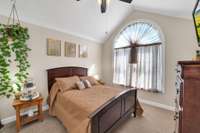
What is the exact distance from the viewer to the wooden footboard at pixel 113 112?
1727mm

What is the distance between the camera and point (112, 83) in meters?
5.05

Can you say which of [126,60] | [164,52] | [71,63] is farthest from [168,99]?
[71,63]

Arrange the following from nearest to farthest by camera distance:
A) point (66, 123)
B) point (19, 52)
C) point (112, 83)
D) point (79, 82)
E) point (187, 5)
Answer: point (66, 123), point (187, 5), point (19, 52), point (79, 82), point (112, 83)

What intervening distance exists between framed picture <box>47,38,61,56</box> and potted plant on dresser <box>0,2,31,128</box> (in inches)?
22.9

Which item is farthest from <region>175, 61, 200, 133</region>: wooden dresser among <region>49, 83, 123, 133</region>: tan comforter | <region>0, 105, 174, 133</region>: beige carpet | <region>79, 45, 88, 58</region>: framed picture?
<region>79, 45, 88, 58</region>: framed picture

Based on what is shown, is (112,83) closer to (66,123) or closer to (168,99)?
(168,99)

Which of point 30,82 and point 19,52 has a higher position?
point 19,52

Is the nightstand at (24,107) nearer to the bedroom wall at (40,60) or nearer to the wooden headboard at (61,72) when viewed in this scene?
the bedroom wall at (40,60)

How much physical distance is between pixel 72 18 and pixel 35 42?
4.29 ft

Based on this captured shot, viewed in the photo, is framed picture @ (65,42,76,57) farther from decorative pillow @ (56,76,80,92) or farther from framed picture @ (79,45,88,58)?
decorative pillow @ (56,76,80,92)

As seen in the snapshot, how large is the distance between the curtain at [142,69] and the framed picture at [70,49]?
1800 mm

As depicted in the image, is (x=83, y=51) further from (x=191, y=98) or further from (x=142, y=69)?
(x=191, y=98)

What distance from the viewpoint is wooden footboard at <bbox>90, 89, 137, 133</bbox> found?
1727mm

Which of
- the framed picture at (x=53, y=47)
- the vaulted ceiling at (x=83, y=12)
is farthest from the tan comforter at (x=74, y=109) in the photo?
the vaulted ceiling at (x=83, y=12)
